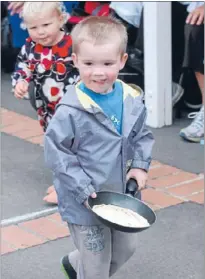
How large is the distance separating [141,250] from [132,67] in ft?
9.00

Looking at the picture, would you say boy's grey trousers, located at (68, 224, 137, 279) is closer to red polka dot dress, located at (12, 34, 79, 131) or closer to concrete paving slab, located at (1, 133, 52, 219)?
concrete paving slab, located at (1, 133, 52, 219)

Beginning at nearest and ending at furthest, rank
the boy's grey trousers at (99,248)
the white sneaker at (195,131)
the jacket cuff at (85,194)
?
the jacket cuff at (85,194)
the boy's grey trousers at (99,248)
the white sneaker at (195,131)

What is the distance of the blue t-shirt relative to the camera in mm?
3389

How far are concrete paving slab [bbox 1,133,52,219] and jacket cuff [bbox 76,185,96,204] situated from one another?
62.1 inches

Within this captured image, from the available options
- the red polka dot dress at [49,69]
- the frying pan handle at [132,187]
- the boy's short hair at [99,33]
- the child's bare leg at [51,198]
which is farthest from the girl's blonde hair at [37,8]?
the frying pan handle at [132,187]

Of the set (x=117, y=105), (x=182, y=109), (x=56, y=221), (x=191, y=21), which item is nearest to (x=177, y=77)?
(x=182, y=109)

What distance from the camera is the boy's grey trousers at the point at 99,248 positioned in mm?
3361

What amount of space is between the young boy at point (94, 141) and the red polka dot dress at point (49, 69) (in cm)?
147

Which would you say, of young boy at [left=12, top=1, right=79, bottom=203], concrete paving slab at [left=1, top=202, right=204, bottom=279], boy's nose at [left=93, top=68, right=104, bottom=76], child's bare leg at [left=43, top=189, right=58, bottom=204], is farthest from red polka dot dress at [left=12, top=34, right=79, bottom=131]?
boy's nose at [left=93, top=68, right=104, bottom=76]

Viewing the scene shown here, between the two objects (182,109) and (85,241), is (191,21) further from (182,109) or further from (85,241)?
(85,241)

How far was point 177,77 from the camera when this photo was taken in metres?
6.84

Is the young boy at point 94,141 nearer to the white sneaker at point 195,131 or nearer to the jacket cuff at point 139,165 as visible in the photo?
the jacket cuff at point 139,165

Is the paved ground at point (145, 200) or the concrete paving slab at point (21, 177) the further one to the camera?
the concrete paving slab at point (21, 177)

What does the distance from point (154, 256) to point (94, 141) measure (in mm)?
1124
